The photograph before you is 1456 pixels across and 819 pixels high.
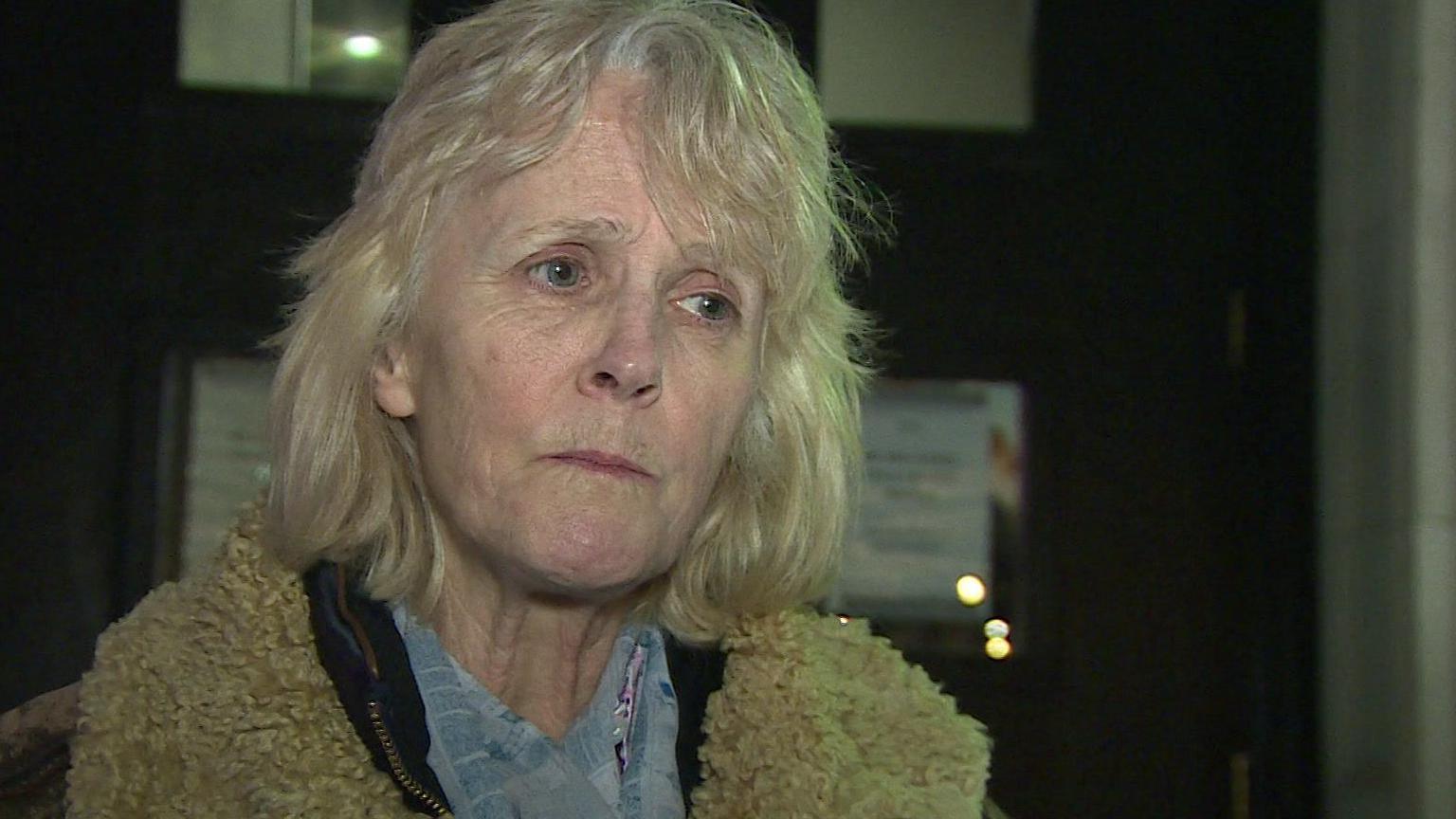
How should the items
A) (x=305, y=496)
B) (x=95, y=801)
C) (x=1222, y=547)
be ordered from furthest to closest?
(x=1222, y=547), (x=305, y=496), (x=95, y=801)

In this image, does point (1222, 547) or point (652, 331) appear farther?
point (1222, 547)

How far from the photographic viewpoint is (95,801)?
53.8 inches

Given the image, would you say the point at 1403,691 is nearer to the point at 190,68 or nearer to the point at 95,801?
the point at 95,801

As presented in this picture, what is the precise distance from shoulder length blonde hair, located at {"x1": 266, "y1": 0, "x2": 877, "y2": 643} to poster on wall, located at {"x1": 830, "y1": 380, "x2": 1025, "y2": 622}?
2.47 feet

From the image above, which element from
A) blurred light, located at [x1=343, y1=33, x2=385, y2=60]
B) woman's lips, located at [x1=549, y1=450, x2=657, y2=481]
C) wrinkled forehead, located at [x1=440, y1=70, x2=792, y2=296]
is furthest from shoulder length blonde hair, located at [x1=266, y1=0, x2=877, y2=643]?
blurred light, located at [x1=343, y1=33, x2=385, y2=60]

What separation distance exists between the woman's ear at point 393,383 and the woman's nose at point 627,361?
0.19 m

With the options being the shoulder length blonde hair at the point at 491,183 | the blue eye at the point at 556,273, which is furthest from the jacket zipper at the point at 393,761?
the blue eye at the point at 556,273

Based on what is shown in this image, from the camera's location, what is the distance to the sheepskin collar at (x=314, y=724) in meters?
Result: 1.38

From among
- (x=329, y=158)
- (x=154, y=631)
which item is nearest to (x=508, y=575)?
(x=154, y=631)

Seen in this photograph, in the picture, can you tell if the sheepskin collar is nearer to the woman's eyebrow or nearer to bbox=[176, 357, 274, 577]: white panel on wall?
the woman's eyebrow

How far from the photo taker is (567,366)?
144 cm

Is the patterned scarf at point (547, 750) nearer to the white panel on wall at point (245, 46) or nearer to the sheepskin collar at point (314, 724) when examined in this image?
the sheepskin collar at point (314, 724)

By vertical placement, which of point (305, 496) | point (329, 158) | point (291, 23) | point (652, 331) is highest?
point (291, 23)

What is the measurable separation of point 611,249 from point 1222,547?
128 cm
